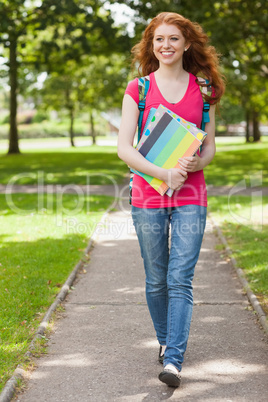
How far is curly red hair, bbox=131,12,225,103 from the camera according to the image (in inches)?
138

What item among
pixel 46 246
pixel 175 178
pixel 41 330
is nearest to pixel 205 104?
pixel 175 178

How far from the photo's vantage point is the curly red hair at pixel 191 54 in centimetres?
351

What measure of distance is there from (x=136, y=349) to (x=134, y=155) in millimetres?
1653

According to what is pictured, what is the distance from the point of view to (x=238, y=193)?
1344cm

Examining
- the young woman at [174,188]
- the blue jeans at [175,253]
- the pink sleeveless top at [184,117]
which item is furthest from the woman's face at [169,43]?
the blue jeans at [175,253]

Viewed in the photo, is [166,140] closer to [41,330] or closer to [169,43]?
[169,43]

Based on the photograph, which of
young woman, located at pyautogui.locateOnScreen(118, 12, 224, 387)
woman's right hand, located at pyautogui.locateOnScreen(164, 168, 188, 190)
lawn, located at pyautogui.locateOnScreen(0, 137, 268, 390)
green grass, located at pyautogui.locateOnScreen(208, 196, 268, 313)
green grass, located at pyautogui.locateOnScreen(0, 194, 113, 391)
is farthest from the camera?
green grass, located at pyautogui.locateOnScreen(208, 196, 268, 313)

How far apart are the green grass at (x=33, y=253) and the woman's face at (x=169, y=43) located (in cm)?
231

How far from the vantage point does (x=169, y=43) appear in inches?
137

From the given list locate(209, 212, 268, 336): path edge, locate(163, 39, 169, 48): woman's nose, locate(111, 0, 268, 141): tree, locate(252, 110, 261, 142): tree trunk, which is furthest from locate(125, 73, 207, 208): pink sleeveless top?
locate(252, 110, 261, 142): tree trunk

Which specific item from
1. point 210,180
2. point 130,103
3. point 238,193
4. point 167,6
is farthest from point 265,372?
point 167,6

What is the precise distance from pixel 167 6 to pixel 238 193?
7.75 m

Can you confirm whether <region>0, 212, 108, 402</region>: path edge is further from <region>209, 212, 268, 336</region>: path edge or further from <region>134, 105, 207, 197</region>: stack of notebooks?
<region>209, 212, 268, 336</region>: path edge

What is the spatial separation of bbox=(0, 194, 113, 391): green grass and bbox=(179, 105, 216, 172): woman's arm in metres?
1.81
